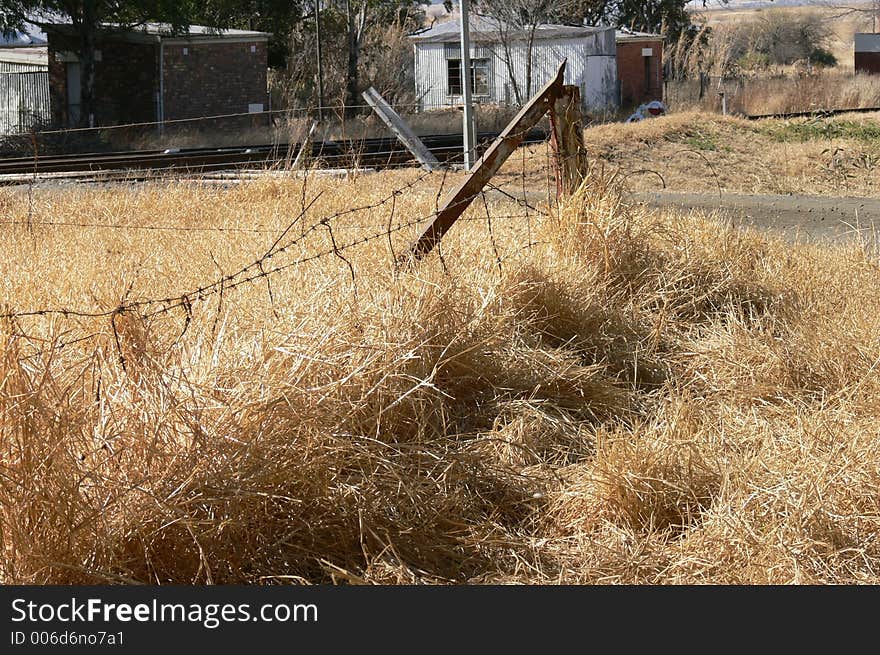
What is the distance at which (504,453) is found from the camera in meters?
4.49

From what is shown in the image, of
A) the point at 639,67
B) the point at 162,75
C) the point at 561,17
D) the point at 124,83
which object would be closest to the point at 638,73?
the point at 639,67

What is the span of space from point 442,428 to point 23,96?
31.9 meters

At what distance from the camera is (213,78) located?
33750mm

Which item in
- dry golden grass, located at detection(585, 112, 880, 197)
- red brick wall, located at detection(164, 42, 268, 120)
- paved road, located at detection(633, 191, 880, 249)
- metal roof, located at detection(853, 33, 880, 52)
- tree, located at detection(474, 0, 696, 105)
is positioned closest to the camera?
paved road, located at detection(633, 191, 880, 249)

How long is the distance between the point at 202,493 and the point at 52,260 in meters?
3.87

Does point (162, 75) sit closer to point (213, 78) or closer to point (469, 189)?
point (213, 78)

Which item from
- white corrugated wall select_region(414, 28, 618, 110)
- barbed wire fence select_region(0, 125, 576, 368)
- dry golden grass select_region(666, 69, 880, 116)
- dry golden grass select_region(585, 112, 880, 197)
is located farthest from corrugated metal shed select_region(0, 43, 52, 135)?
barbed wire fence select_region(0, 125, 576, 368)

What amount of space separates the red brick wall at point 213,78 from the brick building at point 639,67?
15.2 meters

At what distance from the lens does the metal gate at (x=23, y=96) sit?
32.7 meters

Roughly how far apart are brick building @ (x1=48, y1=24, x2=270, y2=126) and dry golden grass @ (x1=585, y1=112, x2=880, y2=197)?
15844 millimetres

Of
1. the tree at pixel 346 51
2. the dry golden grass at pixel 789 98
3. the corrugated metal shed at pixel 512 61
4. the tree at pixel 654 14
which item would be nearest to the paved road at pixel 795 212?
the dry golden grass at pixel 789 98

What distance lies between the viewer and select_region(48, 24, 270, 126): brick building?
32812mm

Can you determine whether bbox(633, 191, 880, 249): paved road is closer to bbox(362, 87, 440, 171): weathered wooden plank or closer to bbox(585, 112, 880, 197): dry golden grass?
bbox(362, 87, 440, 171): weathered wooden plank

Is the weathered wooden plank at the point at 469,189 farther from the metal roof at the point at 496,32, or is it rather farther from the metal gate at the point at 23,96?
the metal roof at the point at 496,32
